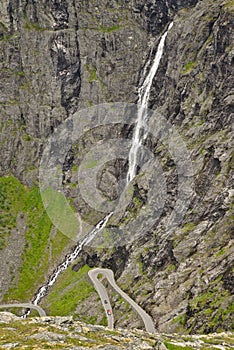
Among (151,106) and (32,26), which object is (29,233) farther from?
(32,26)

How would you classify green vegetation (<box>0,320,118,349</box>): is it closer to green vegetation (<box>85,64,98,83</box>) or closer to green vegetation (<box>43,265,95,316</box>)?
green vegetation (<box>43,265,95,316</box>)

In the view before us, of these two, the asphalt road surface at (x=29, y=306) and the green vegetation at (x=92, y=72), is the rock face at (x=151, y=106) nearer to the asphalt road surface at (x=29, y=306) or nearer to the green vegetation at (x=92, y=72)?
the green vegetation at (x=92, y=72)

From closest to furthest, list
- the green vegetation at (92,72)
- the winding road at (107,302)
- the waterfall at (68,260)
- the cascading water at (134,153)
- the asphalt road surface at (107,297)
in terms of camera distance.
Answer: the asphalt road surface at (107,297) → the winding road at (107,302) → the waterfall at (68,260) → the cascading water at (134,153) → the green vegetation at (92,72)

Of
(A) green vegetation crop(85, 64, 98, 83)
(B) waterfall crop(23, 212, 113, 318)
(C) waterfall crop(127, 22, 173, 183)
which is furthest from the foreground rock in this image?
(A) green vegetation crop(85, 64, 98, 83)

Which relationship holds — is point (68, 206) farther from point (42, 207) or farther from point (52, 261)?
point (52, 261)

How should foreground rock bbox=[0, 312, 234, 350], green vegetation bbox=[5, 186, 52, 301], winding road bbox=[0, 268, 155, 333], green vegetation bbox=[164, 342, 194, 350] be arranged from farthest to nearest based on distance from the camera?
green vegetation bbox=[5, 186, 52, 301] < winding road bbox=[0, 268, 155, 333] < green vegetation bbox=[164, 342, 194, 350] < foreground rock bbox=[0, 312, 234, 350]

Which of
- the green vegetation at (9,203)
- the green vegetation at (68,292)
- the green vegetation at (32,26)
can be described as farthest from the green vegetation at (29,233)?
the green vegetation at (32,26)

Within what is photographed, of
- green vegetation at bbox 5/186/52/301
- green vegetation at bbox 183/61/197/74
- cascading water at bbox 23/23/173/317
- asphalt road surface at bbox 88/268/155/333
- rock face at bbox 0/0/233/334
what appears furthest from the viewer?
green vegetation at bbox 183/61/197/74

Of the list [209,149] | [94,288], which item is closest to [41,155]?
[94,288]
